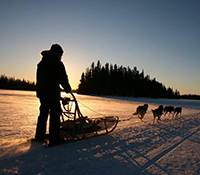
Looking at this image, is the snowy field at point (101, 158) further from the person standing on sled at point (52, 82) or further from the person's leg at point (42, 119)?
the person standing on sled at point (52, 82)

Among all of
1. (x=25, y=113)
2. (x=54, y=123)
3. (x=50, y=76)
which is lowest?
(x=25, y=113)

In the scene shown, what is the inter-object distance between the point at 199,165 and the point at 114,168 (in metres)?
1.47

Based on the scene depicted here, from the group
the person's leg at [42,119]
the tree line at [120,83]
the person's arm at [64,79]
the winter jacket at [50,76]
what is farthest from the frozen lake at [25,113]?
the tree line at [120,83]

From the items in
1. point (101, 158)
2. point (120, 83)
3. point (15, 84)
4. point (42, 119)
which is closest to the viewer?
point (101, 158)

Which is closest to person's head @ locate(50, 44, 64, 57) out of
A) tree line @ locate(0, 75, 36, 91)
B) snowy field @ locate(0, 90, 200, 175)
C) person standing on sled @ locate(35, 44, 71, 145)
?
person standing on sled @ locate(35, 44, 71, 145)

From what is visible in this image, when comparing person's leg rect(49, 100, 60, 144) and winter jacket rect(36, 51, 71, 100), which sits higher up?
winter jacket rect(36, 51, 71, 100)

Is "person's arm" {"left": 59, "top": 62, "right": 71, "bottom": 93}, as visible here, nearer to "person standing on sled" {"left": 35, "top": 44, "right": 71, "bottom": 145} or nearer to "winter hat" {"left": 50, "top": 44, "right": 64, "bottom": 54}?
"person standing on sled" {"left": 35, "top": 44, "right": 71, "bottom": 145}

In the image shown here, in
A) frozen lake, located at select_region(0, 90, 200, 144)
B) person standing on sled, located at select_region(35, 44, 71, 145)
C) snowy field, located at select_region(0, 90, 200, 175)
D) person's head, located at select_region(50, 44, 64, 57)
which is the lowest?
frozen lake, located at select_region(0, 90, 200, 144)

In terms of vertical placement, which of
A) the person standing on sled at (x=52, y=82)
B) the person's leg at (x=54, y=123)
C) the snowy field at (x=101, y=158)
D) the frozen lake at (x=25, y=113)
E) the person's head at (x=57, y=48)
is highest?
the person's head at (x=57, y=48)

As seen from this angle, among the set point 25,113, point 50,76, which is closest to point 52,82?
point 50,76

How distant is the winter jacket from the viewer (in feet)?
10.6

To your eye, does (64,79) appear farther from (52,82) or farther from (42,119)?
(42,119)

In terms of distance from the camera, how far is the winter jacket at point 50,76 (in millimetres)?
3240

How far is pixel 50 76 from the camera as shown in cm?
329
